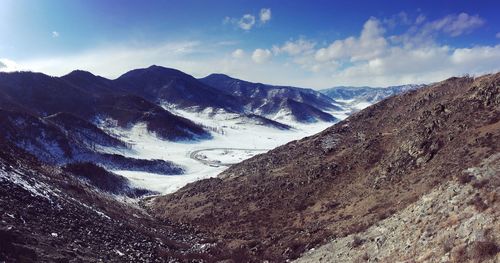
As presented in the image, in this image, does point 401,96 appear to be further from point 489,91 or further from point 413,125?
point 489,91

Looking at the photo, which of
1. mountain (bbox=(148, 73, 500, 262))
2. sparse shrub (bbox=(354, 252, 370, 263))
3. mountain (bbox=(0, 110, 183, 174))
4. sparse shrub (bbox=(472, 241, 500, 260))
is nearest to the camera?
sparse shrub (bbox=(472, 241, 500, 260))

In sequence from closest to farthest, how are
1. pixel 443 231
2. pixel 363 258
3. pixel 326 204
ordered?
1. pixel 443 231
2. pixel 363 258
3. pixel 326 204

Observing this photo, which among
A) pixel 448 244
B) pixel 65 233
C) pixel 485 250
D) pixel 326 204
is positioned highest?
pixel 485 250

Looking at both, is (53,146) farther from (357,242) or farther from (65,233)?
(357,242)

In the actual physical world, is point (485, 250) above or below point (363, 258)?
above

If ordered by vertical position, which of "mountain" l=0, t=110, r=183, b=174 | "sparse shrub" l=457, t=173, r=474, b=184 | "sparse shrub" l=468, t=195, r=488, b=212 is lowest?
"mountain" l=0, t=110, r=183, b=174

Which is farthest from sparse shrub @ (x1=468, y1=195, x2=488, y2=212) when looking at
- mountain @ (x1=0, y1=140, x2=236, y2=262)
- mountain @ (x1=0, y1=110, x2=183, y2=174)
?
mountain @ (x1=0, y1=110, x2=183, y2=174)

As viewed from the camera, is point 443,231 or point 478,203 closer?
point 443,231

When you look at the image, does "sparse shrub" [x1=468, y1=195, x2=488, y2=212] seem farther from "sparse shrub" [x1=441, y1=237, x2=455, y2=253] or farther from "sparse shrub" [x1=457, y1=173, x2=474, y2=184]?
"sparse shrub" [x1=457, y1=173, x2=474, y2=184]

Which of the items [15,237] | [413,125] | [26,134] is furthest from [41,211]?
[26,134]

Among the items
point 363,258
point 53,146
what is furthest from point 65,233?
point 53,146
